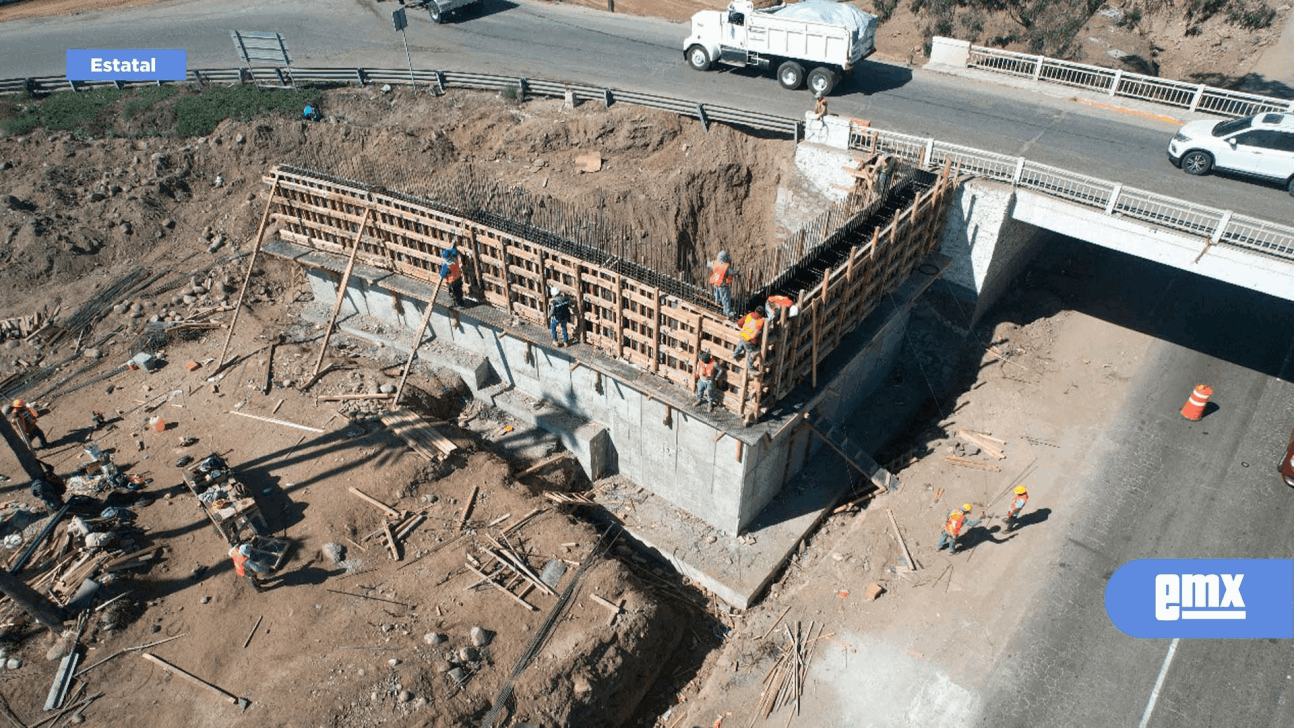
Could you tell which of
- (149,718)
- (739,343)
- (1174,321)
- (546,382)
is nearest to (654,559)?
(546,382)

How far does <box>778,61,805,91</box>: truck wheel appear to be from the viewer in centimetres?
2298

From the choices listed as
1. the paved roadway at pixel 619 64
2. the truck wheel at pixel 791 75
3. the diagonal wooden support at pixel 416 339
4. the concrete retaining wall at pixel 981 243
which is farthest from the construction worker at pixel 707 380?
the truck wheel at pixel 791 75

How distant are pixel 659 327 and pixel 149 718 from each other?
10.2m

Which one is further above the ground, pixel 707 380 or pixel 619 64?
pixel 619 64

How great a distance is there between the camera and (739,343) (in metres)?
12.4

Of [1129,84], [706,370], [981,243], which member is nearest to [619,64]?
[981,243]

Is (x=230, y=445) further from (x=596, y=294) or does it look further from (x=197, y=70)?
(x=197, y=70)

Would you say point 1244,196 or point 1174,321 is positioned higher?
point 1244,196

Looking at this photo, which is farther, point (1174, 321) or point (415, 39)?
point (415, 39)

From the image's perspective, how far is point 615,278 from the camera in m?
13.6

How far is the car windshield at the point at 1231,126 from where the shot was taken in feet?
57.8

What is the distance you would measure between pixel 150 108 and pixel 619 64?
637 inches

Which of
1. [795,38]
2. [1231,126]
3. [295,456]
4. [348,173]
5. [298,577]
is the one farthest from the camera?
[795,38]

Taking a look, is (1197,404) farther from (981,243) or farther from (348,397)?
(348,397)
